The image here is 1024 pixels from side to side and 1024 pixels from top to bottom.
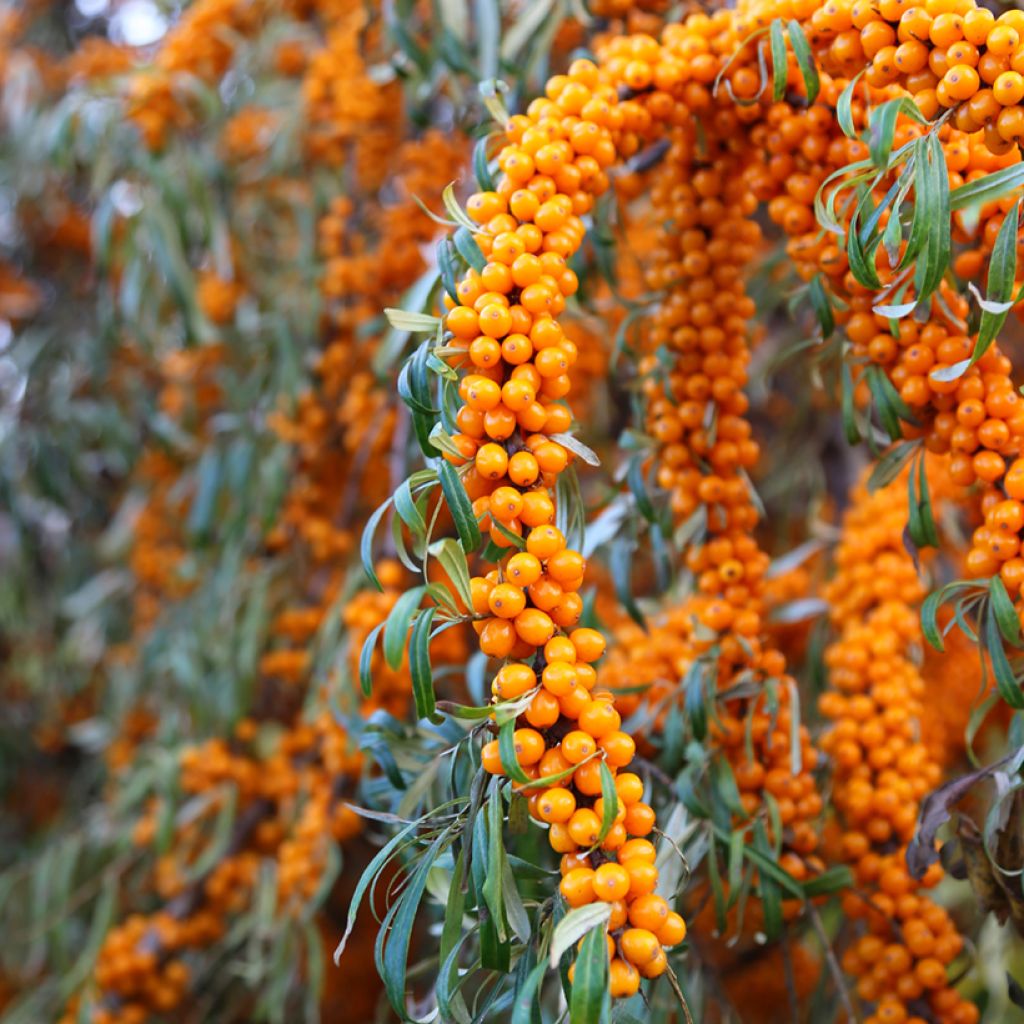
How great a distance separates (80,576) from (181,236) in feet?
3.34

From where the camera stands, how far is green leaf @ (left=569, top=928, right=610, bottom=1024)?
0.55 meters

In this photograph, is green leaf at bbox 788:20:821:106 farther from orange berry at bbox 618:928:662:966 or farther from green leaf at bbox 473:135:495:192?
orange berry at bbox 618:928:662:966

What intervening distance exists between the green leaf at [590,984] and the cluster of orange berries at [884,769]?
0.43 m

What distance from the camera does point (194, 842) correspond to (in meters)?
1.57

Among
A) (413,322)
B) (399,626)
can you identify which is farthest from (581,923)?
(413,322)

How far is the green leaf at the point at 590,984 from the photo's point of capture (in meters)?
0.55

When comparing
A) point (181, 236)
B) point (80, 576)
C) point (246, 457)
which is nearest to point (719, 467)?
point (246, 457)

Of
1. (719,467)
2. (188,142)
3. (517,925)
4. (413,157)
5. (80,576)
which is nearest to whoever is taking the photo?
(517,925)

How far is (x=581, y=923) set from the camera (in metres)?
0.57

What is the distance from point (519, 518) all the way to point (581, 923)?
267mm

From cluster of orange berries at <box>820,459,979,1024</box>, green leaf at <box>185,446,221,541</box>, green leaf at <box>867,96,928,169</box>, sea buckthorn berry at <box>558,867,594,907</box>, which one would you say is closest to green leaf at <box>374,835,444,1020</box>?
sea buckthorn berry at <box>558,867,594,907</box>

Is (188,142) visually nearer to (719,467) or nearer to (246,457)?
(246,457)

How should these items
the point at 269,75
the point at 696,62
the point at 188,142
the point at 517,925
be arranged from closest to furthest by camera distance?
the point at 517,925 → the point at 696,62 → the point at 188,142 → the point at 269,75

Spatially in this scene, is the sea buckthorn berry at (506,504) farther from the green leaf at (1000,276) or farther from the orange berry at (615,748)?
the green leaf at (1000,276)
